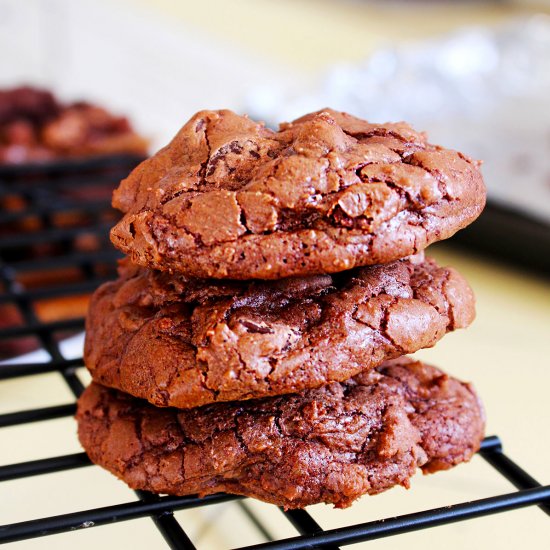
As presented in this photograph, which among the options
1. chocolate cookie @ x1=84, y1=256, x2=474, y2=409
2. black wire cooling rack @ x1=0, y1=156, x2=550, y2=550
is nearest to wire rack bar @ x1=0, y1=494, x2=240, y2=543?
black wire cooling rack @ x1=0, y1=156, x2=550, y2=550

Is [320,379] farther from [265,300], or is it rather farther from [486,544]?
[486,544]

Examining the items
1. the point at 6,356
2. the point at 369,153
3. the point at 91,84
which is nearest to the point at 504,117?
the point at 6,356

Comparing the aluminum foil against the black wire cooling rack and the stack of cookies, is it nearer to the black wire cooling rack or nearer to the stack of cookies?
the black wire cooling rack

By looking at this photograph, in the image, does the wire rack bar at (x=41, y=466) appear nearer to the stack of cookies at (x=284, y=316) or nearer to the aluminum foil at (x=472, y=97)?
the stack of cookies at (x=284, y=316)

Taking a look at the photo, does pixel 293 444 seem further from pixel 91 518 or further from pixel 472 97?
pixel 472 97

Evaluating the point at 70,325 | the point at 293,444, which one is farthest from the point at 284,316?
the point at 70,325

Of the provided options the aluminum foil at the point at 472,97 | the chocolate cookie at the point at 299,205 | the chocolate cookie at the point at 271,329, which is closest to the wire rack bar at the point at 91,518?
the chocolate cookie at the point at 271,329
